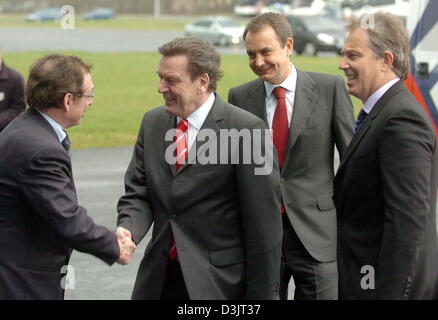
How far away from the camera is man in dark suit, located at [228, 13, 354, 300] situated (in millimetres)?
5488

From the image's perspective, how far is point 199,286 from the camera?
14.5ft

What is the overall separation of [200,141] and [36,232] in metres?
0.87

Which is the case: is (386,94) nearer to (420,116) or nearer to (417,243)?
(420,116)

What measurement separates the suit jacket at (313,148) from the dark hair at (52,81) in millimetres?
1593

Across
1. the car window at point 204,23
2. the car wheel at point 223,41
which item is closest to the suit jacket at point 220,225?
the car wheel at point 223,41

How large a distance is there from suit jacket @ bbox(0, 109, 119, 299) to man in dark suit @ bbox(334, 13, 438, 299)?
3.77ft

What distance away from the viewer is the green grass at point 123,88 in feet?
53.2

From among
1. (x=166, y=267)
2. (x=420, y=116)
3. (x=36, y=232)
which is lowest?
(x=166, y=267)

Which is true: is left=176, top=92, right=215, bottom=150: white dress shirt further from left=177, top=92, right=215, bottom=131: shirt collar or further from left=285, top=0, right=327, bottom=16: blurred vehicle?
left=285, top=0, right=327, bottom=16: blurred vehicle

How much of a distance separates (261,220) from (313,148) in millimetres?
1304

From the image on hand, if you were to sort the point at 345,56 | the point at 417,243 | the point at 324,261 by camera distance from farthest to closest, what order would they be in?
the point at 324,261, the point at 345,56, the point at 417,243

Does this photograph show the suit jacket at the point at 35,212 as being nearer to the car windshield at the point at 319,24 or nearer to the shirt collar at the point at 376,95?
the shirt collar at the point at 376,95

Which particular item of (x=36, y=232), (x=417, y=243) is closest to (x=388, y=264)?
(x=417, y=243)

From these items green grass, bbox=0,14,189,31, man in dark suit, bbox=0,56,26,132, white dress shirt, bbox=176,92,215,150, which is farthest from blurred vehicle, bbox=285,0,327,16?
white dress shirt, bbox=176,92,215,150
